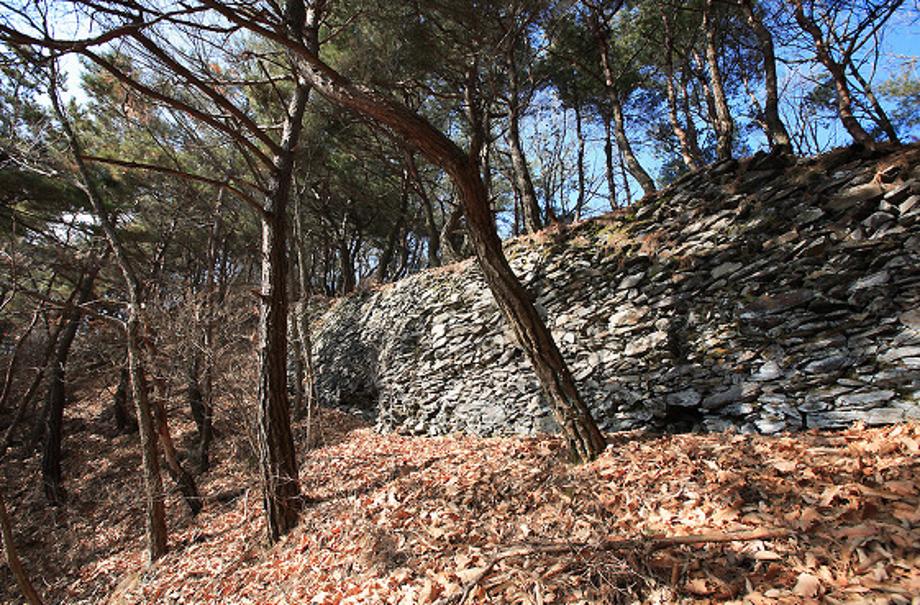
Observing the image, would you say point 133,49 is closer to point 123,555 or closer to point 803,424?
point 123,555

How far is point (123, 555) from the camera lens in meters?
5.86

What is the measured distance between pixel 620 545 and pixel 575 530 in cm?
39

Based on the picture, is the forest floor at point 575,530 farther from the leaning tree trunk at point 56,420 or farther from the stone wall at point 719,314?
the leaning tree trunk at point 56,420

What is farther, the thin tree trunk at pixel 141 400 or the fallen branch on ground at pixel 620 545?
the thin tree trunk at pixel 141 400

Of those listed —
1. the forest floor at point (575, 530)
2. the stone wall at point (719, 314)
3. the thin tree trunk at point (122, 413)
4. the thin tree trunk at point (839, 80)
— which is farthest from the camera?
the thin tree trunk at point (122, 413)

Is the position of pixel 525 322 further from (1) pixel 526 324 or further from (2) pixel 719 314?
(2) pixel 719 314

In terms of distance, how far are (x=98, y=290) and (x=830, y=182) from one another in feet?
54.2

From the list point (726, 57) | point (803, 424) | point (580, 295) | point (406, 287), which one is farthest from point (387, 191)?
point (803, 424)

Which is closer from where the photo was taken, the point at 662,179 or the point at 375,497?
the point at 375,497

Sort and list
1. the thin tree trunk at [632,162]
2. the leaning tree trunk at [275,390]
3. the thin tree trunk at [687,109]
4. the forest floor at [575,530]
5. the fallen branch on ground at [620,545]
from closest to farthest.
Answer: the forest floor at [575,530]
the fallen branch on ground at [620,545]
the leaning tree trunk at [275,390]
the thin tree trunk at [632,162]
the thin tree trunk at [687,109]

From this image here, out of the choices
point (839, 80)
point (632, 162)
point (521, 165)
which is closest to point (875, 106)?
point (839, 80)

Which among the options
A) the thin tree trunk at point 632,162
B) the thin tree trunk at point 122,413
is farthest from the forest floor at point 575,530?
the thin tree trunk at point 122,413

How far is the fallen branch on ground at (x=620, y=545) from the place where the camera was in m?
1.97

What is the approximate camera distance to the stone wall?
337 centimetres
